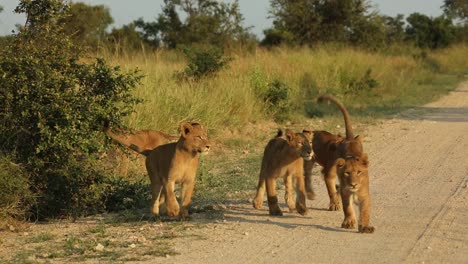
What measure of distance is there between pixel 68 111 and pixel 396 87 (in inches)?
667

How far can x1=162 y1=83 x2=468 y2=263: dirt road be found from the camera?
21.7 ft

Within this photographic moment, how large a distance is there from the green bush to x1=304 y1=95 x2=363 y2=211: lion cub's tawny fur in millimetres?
2042

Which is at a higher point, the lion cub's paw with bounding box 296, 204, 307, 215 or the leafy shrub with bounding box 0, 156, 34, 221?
the leafy shrub with bounding box 0, 156, 34, 221

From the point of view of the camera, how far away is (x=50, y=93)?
8375mm

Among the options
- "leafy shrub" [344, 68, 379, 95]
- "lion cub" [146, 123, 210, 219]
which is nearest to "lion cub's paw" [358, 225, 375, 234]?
"lion cub" [146, 123, 210, 219]

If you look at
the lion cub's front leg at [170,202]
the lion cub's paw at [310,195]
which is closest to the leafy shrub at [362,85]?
the lion cub's paw at [310,195]

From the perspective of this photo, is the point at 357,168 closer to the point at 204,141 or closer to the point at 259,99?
the point at 204,141

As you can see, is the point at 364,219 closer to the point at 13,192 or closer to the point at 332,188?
the point at 332,188

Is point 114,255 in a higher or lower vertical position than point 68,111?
lower

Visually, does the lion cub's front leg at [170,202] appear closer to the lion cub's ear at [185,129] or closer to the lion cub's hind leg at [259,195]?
the lion cub's ear at [185,129]

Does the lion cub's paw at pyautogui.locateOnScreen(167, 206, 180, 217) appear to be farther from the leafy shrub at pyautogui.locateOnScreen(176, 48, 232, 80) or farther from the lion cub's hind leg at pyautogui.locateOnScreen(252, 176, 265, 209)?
the leafy shrub at pyautogui.locateOnScreen(176, 48, 232, 80)

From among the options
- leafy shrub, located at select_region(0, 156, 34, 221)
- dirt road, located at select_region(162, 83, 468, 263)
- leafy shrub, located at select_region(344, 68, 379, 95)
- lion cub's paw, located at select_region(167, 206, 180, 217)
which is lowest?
dirt road, located at select_region(162, 83, 468, 263)

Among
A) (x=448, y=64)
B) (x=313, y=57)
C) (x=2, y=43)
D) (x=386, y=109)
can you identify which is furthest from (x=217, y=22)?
(x=2, y=43)

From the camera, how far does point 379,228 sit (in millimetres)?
7617
